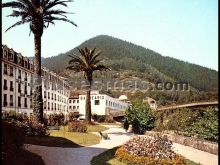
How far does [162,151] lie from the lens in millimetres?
17453

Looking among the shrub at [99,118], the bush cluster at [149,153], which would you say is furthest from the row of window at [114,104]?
the bush cluster at [149,153]

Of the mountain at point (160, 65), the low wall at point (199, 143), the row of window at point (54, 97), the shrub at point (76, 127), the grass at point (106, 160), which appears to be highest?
the mountain at point (160, 65)

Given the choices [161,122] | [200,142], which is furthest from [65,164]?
[161,122]

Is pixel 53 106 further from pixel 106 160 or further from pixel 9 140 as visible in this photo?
pixel 9 140

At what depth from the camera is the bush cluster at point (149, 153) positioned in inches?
654

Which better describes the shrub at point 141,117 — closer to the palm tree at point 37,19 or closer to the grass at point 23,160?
the palm tree at point 37,19

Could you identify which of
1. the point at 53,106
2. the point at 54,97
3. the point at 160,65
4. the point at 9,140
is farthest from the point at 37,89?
the point at 160,65

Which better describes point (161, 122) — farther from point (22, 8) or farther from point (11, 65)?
point (11, 65)

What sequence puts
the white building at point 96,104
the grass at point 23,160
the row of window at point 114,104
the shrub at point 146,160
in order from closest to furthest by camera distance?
the grass at point 23,160 < the shrub at point 146,160 < the white building at point 96,104 < the row of window at point 114,104

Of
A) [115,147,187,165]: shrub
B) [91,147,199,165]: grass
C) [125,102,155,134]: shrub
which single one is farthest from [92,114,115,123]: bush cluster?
[115,147,187,165]: shrub

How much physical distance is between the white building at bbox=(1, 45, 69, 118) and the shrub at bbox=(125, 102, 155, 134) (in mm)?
21787

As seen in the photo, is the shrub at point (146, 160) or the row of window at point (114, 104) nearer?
the shrub at point (146, 160)

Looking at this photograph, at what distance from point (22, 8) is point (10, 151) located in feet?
60.4

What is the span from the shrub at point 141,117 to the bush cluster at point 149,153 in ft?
61.8
